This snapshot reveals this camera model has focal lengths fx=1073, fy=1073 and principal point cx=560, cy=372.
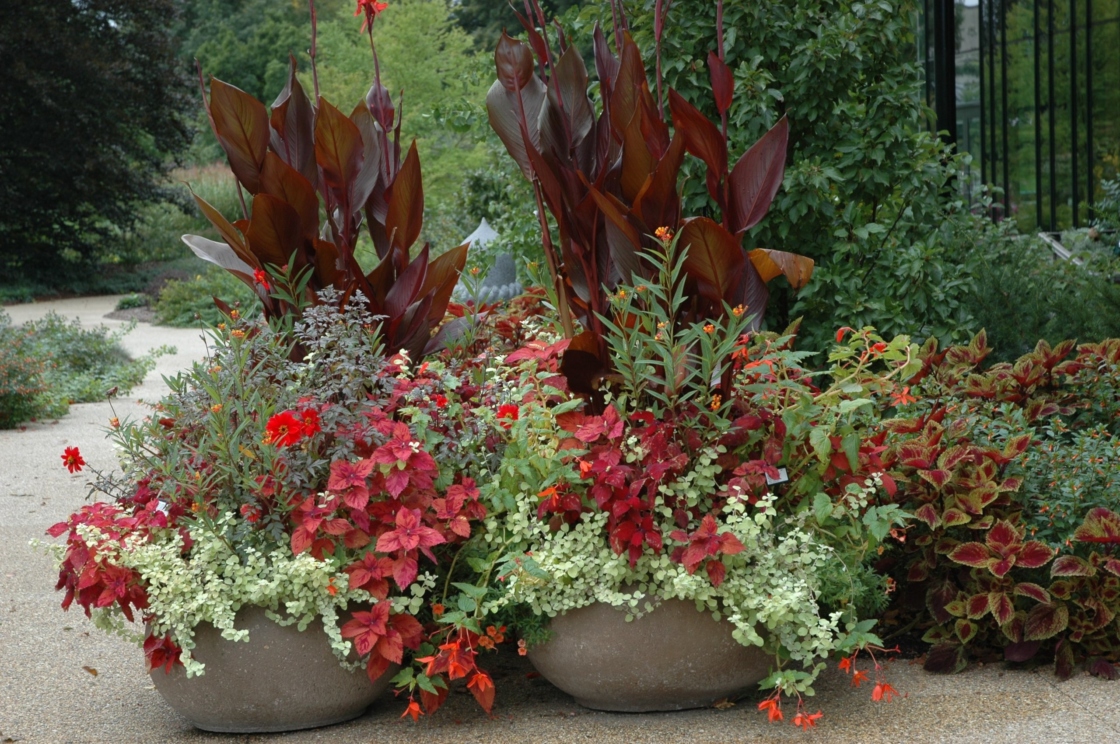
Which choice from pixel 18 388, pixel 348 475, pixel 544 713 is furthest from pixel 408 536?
pixel 18 388

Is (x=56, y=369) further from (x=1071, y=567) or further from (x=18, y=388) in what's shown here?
(x=1071, y=567)

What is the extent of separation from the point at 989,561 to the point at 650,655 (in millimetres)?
961

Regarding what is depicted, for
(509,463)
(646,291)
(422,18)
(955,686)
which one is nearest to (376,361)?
(509,463)

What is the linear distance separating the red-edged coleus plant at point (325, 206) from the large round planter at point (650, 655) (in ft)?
4.05

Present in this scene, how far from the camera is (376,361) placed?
120 inches

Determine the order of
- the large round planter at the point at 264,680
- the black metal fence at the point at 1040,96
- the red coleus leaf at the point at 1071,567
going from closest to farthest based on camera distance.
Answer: the large round planter at the point at 264,680, the red coleus leaf at the point at 1071,567, the black metal fence at the point at 1040,96

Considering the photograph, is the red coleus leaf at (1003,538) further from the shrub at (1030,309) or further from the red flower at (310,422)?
the shrub at (1030,309)

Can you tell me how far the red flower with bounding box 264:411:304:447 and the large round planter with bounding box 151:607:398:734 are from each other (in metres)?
0.44

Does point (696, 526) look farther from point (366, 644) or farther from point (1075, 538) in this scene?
point (1075, 538)

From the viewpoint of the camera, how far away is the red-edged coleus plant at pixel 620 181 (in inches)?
112

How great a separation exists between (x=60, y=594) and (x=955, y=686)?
311cm

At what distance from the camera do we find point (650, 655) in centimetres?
264

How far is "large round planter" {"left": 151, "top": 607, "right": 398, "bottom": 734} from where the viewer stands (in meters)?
2.66

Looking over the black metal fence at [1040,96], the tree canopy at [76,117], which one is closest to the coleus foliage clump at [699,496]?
the black metal fence at [1040,96]
